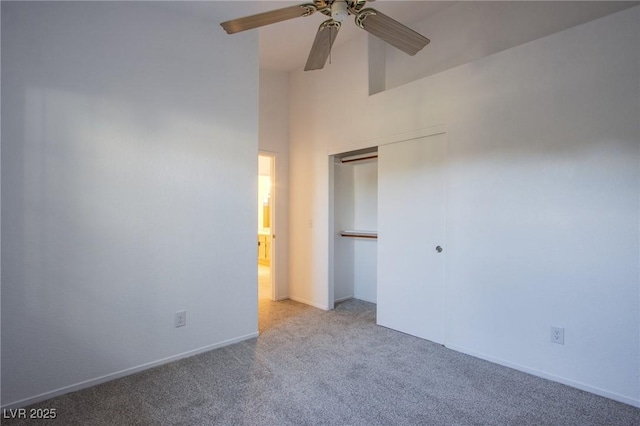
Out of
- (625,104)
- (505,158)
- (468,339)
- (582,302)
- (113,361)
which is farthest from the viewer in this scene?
(468,339)

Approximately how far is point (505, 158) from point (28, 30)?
349 cm

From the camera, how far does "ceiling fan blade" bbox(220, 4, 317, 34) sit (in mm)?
1690

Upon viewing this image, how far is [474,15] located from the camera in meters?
3.03

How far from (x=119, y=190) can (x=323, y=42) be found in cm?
183

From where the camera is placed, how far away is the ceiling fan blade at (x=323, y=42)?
184 centimetres

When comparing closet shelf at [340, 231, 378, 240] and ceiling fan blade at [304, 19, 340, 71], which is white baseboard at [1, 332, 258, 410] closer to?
closet shelf at [340, 231, 378, 240]

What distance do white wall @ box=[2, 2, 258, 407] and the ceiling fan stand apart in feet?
3.90

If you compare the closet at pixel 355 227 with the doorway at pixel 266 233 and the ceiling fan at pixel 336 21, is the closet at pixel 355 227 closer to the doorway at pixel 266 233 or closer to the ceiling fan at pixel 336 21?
the doorway at pixel 266 233

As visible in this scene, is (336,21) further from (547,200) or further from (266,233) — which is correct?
(266,233)

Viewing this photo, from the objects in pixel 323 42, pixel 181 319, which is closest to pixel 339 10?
pixel 323 42

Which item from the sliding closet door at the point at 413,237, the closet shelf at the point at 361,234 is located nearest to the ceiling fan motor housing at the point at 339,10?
the sliding closet door at the point at 413,237

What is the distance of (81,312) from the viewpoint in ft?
7.52

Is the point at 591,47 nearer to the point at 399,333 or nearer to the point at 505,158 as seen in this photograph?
the point at 505,158

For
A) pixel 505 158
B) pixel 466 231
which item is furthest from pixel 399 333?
pixel 505 158
